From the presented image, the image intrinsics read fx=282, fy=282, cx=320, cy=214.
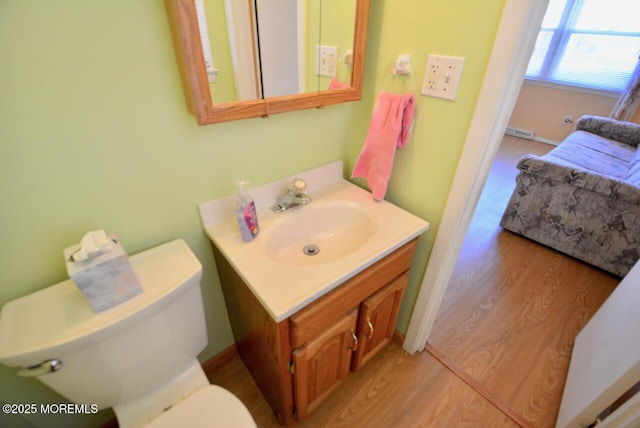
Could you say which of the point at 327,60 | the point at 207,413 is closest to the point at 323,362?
the point at 207,413

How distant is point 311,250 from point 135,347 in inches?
24.2

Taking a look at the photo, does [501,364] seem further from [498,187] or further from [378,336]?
[498,187]

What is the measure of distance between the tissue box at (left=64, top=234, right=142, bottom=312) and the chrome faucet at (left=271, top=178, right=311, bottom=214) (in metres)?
0.53

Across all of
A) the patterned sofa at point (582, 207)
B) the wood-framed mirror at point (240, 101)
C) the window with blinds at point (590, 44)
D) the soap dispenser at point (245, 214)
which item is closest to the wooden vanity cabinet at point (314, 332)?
the soap dispenser at point (245, 214)

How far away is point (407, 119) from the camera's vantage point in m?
1.02

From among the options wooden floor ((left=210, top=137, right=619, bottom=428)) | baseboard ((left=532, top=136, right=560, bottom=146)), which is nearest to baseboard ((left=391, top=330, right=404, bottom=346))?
wooden floor ((left=210, top=137, right=619, bottom=428))

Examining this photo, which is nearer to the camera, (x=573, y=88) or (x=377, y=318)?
(x=377, y=318)

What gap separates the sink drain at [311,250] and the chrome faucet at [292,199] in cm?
17

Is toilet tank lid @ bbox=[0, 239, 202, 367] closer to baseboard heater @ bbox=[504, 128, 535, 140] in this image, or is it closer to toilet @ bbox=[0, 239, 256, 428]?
toilet @ bbox=[0, 239, 256, 428]

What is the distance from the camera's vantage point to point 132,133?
758 millimetres

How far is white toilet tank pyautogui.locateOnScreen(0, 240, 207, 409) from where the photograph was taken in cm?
66

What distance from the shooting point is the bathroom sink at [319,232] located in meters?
1.05

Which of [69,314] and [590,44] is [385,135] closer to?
[69,314]

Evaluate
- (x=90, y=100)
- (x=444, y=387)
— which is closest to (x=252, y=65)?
(x=90, y=100)
